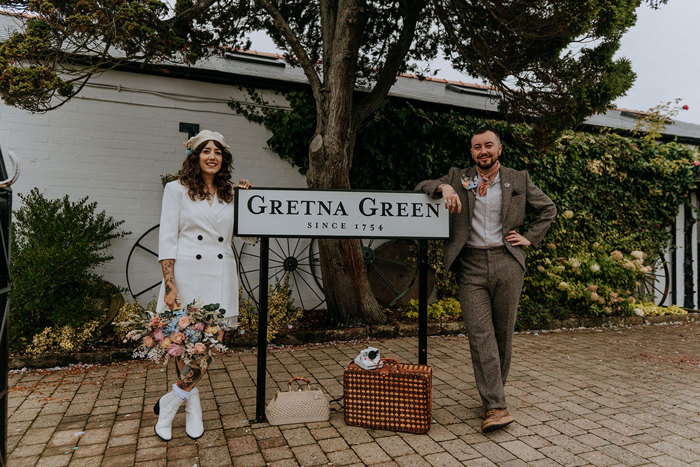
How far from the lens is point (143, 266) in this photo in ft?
18.1

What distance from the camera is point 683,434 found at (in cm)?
281

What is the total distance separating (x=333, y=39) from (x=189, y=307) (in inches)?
145

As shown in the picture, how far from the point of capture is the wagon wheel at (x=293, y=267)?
6.00 meters

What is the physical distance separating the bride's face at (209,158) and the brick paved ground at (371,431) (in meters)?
1.69

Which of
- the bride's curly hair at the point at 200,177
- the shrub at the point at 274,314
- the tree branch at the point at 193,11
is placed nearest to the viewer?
the bride's curly hair at the point at 200,177

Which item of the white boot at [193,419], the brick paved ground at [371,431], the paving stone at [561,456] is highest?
the white boot at [193,419]

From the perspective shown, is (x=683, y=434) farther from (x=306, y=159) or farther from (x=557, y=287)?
(x=306, y=159)

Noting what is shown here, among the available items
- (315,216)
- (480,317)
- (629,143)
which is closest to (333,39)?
(315,216)

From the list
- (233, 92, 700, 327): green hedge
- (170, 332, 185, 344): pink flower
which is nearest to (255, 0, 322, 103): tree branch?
(233, 92, 700, 327): green hedge

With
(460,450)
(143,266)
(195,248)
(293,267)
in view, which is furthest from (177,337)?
(293,267)

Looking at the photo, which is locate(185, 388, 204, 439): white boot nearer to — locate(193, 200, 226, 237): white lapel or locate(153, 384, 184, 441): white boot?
locate(153, 384, 184, 441): white boot

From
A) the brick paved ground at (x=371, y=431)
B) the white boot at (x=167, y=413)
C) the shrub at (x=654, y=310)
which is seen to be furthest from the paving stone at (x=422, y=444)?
the shrub at (x=654, y=310)

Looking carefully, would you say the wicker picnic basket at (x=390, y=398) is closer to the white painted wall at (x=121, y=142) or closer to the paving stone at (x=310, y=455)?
the paving stone at (x=310, y=455)

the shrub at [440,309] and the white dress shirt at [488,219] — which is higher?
the white dress shirt at [488,219]
